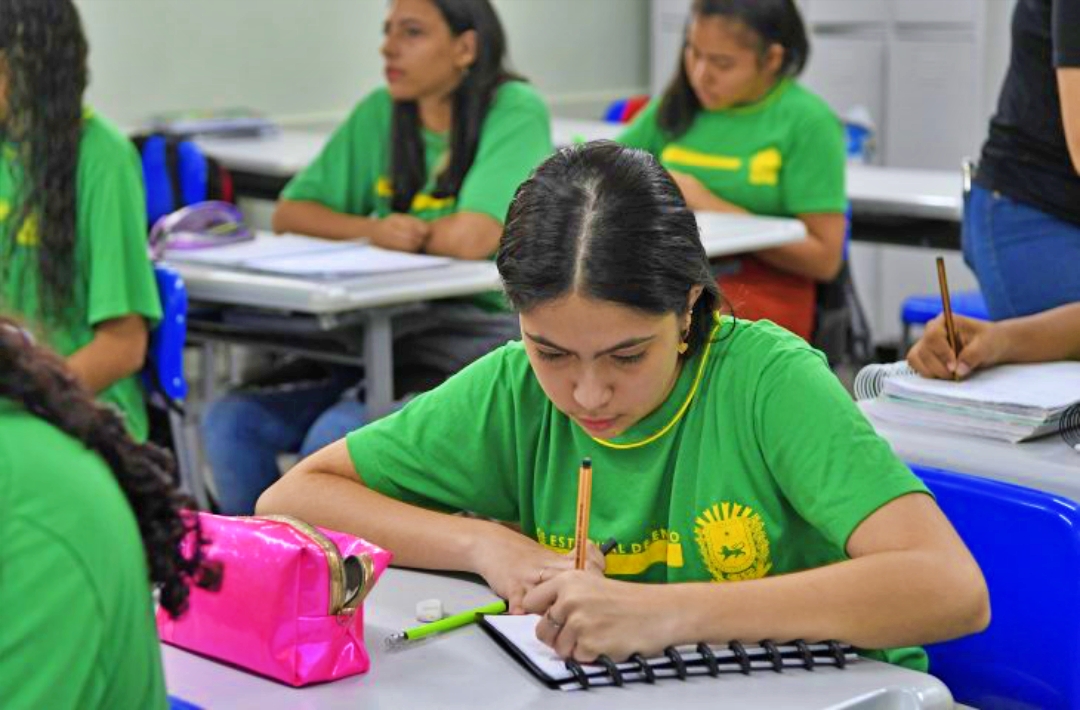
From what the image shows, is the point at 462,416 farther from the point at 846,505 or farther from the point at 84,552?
the point at 84,552

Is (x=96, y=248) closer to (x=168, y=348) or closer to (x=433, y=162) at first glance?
(x=168, y=348)

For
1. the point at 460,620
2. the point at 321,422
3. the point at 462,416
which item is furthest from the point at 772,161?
the point at 460,620

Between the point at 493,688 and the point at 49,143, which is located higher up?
the point at 49,143

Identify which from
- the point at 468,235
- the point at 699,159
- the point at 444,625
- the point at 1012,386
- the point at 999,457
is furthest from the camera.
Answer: the point at 699,159

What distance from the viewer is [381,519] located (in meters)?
1.72

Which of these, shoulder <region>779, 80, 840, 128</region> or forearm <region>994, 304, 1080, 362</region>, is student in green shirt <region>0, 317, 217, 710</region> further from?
shoulder <region>779, 80, 840, 128</region>

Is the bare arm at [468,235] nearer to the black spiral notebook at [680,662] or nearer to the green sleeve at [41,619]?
the black spiral notebook at [680,662]

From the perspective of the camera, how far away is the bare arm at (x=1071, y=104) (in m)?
2.13

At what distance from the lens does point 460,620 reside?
153cm

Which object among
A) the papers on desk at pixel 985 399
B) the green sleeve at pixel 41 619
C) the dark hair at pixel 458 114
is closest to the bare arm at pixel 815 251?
the dark hair at pixel 458 114

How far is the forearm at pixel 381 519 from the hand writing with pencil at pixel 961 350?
69 cm

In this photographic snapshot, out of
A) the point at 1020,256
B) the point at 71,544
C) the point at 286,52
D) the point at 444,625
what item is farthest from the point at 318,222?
the point at 71,544

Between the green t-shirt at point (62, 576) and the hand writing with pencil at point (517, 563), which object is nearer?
the green t-shirt at point (62, 576)

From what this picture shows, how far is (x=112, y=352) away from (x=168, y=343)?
15cm
